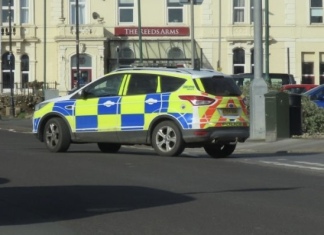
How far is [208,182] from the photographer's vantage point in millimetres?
13852

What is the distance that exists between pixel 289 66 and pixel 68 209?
151 feet

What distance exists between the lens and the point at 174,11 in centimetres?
5781

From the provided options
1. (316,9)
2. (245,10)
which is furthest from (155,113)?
(316,9)

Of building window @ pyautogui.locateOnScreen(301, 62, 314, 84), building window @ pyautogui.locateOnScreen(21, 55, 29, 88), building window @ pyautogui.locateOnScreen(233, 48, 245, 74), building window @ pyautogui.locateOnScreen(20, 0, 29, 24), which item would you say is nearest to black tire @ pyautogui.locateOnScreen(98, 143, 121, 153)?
building window @ pyautogui.locateOnScreen(301, 62, 314, 84)

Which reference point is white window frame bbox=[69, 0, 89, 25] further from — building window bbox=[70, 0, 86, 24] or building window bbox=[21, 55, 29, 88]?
building window bbox=[21, 55, 29, 88]

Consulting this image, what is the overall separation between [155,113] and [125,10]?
40.5 meters

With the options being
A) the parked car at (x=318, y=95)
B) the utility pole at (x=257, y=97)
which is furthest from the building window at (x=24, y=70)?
the utility pole at (x=257, y=97)

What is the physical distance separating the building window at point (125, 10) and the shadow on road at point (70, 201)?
45.5m

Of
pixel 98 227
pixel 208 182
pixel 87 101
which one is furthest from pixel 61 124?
pixel 98 227

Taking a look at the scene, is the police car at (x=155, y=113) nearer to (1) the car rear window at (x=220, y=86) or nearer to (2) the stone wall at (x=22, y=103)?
(1) the car rear window at (x=220, y=86)

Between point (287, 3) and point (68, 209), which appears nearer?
point (68, 209)

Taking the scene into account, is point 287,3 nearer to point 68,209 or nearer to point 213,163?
point 213,163

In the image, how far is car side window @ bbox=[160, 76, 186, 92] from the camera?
59.0ft

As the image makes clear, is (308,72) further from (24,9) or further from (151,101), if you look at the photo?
(151,101)
